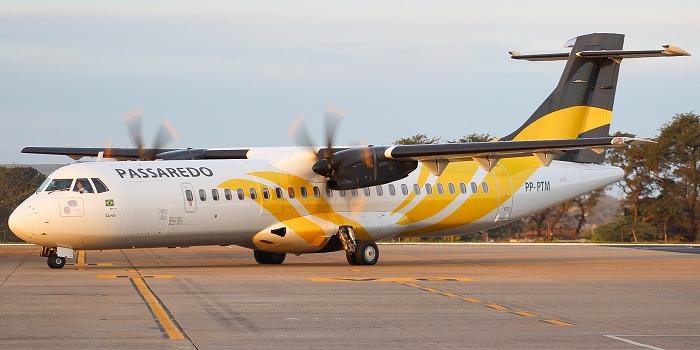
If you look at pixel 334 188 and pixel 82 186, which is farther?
pixel 334 188

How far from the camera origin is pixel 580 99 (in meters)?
34.4

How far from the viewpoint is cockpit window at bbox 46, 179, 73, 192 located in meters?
26.6

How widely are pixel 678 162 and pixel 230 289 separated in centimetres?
4543

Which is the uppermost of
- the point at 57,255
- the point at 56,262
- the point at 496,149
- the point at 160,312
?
the point at 496,149

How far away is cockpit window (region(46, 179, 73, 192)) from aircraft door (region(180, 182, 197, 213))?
2.58 meters

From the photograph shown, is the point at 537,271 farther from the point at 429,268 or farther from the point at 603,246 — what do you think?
the point at 603,246

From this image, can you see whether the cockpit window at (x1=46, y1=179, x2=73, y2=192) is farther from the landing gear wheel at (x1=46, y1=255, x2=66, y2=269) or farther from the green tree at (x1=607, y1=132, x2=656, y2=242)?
the green tree at (x1=607, y1=132, x2=656, y2=242)

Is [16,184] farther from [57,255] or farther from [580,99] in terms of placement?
[57,255]

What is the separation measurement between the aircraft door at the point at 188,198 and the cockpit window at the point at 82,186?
216 centimetres

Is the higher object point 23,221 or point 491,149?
point 491,149

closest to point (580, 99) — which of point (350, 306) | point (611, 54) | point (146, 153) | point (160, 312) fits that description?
point (611, 54)

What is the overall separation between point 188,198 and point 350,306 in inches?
429

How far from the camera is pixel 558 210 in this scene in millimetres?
72938

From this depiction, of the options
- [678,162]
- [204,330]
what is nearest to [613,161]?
[678,162]
